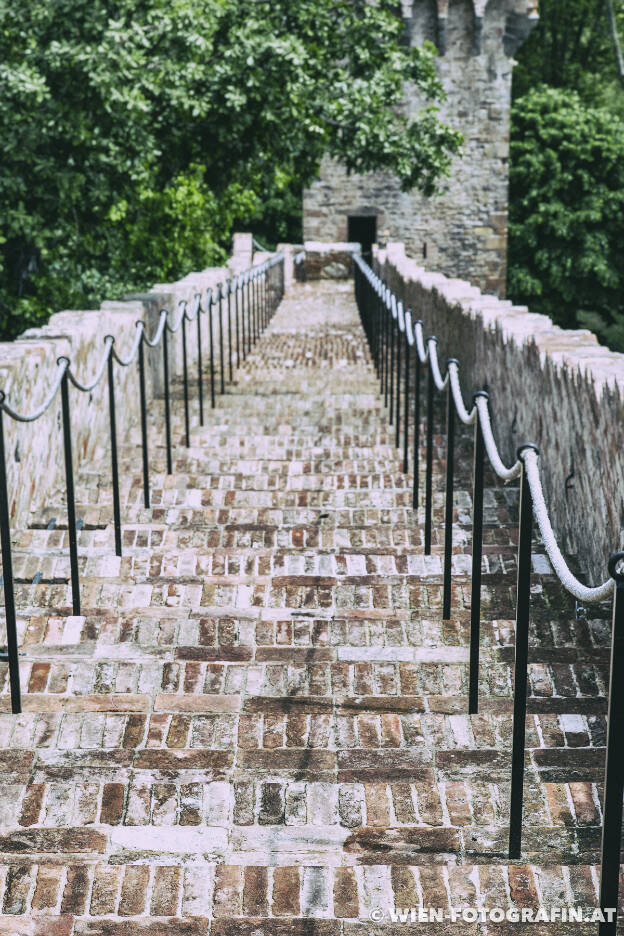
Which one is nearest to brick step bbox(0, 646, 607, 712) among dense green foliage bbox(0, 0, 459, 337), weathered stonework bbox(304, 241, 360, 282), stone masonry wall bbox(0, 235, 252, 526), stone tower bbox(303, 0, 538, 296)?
stone masonry wall bbox(0, 235, 252, 526)

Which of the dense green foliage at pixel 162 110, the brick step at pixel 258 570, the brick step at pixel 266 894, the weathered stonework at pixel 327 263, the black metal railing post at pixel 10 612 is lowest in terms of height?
the brick step at pixel 266 894

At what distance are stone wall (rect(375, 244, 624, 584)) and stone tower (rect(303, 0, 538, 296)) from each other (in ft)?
87.7

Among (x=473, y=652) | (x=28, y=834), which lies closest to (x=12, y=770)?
(x=28, y=834)

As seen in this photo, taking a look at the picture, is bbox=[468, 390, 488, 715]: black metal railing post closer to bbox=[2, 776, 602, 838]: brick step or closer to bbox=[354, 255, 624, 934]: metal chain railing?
bbox=[354, 255, 624, 934]: metal chain railing

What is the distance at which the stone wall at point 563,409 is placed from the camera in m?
4.55

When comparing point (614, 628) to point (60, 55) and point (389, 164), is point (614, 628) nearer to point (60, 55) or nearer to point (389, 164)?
point (60, 55)

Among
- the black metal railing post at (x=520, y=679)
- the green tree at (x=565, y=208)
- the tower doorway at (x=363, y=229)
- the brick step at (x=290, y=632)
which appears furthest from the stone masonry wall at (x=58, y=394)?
the green tree at (x=565, y=208)

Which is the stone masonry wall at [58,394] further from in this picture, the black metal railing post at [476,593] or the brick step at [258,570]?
the black metal railing post at [476,593]

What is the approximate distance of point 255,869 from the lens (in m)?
3.02

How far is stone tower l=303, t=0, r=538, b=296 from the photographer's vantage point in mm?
33594

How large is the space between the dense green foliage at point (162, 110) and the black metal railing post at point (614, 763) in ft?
31.6

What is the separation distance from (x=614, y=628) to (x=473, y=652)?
1.60 m

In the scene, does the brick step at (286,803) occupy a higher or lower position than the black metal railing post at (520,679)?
lower

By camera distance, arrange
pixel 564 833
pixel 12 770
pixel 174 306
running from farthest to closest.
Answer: pixel 174 306, pixel 12 770, pixel 564 833
